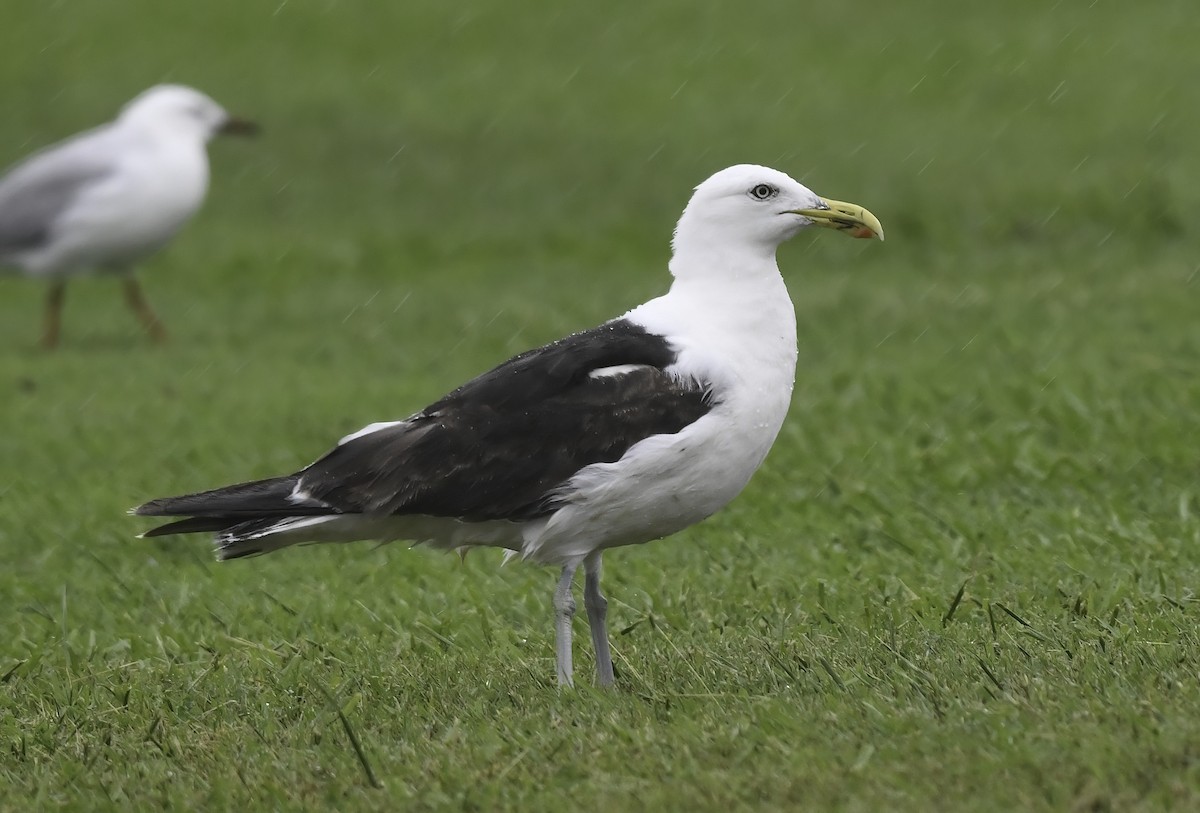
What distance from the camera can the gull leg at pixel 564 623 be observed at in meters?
5.59

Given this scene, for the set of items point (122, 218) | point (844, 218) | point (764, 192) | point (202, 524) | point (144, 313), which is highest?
point (764, 192)

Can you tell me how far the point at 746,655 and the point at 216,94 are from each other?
1661cm

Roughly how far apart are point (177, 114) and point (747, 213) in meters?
11.4

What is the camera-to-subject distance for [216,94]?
20.9 meters

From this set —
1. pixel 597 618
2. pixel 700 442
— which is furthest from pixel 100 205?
pixel 700 442

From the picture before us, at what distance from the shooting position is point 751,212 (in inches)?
237

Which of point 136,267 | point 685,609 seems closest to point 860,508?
point 685,609

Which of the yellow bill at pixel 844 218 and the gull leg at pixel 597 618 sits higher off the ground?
the yellow bill at pixel 844 218

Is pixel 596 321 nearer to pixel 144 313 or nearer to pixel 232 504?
pixel 144 313

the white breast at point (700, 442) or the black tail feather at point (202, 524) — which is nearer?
the white breast at point (700, 442)

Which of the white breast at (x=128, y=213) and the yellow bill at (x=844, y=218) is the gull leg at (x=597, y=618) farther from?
the white breast at (x=128, y=213)

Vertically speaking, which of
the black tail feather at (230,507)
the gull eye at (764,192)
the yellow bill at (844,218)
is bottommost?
the black tail feather at (230,507)

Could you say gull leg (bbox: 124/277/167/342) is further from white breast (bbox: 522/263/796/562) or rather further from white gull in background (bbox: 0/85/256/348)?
white breast (bbox: 522/263/796/562)

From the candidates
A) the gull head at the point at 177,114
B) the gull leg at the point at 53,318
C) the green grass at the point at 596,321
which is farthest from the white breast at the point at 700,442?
the gull head at the point at 177,114
